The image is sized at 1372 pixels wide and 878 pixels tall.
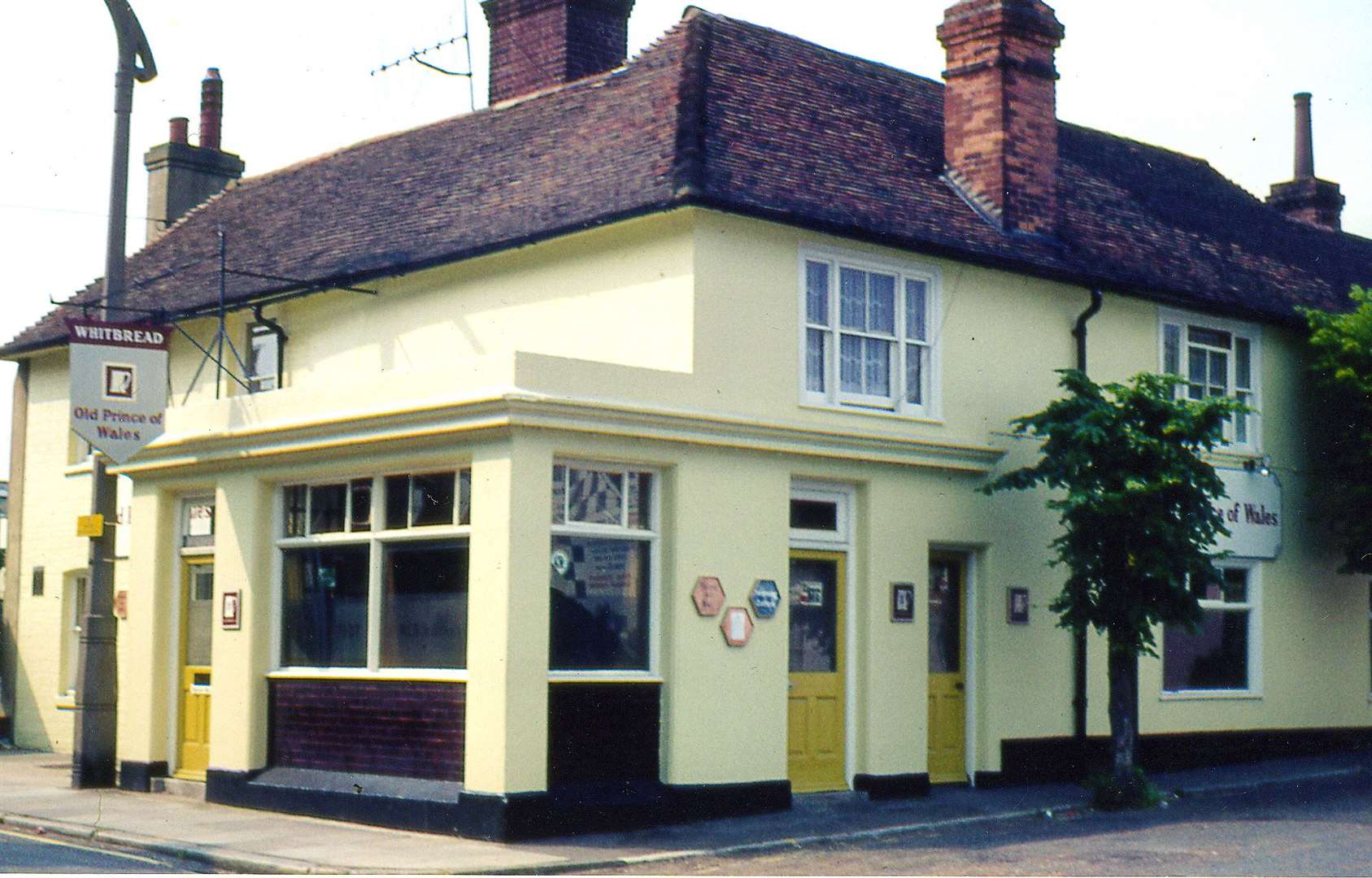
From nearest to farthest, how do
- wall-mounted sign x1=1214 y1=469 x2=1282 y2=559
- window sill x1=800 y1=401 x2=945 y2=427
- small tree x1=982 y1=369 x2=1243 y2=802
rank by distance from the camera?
small tree x1=982 y1=369 x2=1243 y2=802 < window sill x1=800 y1=401 x2=945 y2=427 < wall-mounted sign x1=1214 y1=469 x2=1282 y2=559

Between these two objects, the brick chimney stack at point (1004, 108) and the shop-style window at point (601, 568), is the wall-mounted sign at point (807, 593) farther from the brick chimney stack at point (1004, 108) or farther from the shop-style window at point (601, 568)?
the brick chimney stack at point (1004, 108)

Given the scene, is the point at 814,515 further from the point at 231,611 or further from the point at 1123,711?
the point at 231,611

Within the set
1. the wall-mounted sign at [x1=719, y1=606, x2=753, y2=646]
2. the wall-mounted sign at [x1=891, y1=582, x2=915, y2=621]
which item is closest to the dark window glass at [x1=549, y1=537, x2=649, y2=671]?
the wall-mounted sign at [x1=719, y1=606, x2=753, y2=646]

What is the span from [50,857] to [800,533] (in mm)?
7095

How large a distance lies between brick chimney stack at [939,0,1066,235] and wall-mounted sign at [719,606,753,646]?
5.73m

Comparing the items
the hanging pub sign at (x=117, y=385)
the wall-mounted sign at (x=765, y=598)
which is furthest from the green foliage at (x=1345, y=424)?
the hanging pub sign at (x=117, y=385)

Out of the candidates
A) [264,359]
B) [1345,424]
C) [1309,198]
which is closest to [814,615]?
[264,359]

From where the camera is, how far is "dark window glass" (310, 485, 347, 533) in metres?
16.2

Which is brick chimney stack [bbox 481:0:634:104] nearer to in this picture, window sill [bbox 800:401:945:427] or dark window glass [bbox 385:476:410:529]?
window sill [bbox 800:401:945:427]

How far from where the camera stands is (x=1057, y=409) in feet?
54.9

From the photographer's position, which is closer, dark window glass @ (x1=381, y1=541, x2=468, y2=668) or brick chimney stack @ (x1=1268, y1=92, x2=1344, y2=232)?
dark window glass @ (x1=381, y1=541, x2=468, y2=668)

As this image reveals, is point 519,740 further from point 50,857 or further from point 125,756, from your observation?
point 125,756

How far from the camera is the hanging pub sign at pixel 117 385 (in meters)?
16.5

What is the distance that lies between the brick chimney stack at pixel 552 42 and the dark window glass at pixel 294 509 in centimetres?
748
